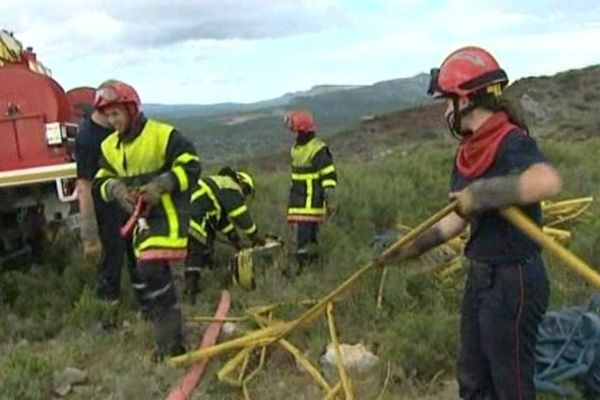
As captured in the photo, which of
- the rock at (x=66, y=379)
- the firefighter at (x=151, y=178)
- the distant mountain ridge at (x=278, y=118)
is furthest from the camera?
the distant mountain ridge at (x=278, y=118)

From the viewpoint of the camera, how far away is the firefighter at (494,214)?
12.7 ft

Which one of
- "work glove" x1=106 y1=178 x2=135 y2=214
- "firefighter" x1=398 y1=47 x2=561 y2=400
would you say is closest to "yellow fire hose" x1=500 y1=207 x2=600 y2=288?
"firefighter" x1=398 y1=47 x2=561 y2=400

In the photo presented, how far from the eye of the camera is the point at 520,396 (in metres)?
4.09

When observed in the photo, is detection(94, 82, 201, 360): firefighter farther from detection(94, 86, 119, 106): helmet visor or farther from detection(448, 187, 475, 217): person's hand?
detection(448, 187, 475, 217): person's hand

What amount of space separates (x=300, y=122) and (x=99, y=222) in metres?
2.46

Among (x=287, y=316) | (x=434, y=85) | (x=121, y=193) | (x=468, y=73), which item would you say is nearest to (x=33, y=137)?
(x=121, y=193)

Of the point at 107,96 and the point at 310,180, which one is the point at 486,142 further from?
the point at 310,180

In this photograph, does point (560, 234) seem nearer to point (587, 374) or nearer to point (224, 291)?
point (224, 291)

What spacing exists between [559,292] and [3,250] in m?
4.80

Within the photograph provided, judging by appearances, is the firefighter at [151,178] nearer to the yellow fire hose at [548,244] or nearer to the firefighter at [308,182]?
the yellow fire hose at [548,244]

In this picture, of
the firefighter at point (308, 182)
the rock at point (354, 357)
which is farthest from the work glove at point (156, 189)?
the firefighter at point (308, 182)

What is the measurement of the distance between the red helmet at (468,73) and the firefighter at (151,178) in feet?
8.44

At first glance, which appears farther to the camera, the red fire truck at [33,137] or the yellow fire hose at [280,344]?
the red fire truck at [33,137]

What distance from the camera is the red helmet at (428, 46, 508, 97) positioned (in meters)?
3.92
